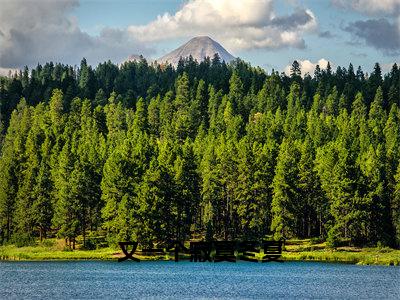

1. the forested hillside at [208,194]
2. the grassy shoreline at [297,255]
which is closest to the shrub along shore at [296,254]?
the grassy shoreline at [297,255]

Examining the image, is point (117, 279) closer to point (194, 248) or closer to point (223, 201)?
point (194, 248)

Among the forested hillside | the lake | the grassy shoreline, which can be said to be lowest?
the lake

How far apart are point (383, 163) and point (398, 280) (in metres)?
54.5

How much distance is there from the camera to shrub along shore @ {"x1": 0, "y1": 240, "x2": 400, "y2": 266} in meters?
115

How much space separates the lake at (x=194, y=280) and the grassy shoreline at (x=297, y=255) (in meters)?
6.62

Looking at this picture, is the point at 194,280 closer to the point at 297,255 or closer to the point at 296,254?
the point at 297,255

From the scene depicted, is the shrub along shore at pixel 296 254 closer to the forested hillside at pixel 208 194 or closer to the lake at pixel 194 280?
the forested hillside at pixel 208 194

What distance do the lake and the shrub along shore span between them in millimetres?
6654

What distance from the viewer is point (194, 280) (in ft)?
271

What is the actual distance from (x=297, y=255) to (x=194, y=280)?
3748 centimetres

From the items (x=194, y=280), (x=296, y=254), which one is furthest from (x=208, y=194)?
(x=194, y=280)

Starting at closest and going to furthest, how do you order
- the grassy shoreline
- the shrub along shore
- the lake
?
the lake < the grassy shoreline < the shrub along shore

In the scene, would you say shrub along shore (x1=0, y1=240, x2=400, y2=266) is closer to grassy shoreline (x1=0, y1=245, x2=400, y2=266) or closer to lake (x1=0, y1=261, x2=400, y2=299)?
grassy shoreline (x1=0, y1=245, x2=400, y2=266)

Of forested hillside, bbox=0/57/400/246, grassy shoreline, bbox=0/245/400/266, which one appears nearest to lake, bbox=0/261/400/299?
grassy shoreline, bbox=0/245/400/266
